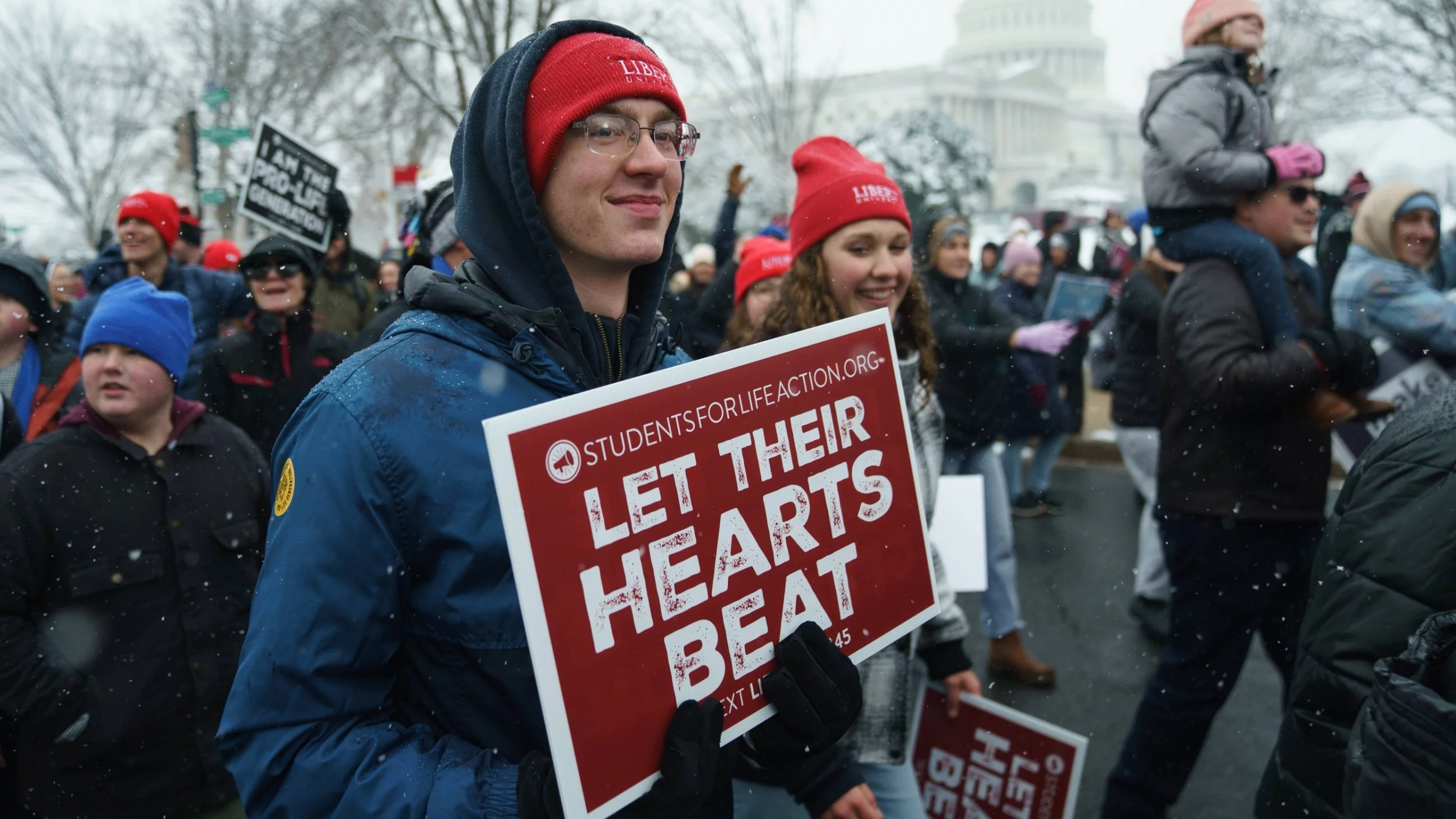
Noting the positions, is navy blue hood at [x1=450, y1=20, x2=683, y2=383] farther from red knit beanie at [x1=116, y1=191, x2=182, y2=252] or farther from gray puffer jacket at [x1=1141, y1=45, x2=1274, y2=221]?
red knit beanie at [x1=116, y1=191, x2=182, y2=252]

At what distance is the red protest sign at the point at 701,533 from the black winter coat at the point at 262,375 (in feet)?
10.6

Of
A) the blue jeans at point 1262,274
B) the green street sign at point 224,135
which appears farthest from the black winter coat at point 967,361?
the green street sign at point 224,135

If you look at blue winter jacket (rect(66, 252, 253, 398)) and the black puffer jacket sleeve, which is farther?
blue winter jacket (rect(66, 252, 253, 398))

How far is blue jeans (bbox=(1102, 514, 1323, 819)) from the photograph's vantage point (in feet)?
10.2

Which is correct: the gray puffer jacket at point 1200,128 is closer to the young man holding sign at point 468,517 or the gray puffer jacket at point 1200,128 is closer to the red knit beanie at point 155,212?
the young man holding sign at point 468,517

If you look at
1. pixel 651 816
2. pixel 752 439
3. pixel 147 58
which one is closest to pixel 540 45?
pixel 752 439

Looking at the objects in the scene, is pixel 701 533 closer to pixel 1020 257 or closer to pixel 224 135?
pixel 1020 257

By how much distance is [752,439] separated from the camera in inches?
61.4

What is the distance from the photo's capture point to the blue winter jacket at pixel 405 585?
4.49 feet

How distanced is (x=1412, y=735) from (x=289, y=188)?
5.44 m

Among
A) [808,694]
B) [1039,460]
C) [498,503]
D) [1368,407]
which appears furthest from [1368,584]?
[1039,460]

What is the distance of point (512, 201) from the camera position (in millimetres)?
1604

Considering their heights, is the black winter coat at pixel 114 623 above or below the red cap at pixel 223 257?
below

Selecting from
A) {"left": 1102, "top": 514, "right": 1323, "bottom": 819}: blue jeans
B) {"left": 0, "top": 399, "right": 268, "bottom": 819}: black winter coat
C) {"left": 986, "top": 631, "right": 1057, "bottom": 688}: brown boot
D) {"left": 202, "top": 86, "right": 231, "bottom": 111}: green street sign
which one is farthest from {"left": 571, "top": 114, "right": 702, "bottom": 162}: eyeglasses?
{"left": 202, "top": 86, "right": 231, "bottom": 111}: green street sign
